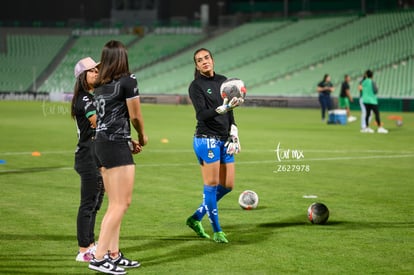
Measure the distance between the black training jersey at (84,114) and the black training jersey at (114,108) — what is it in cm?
51

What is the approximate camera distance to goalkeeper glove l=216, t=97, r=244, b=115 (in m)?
9.80

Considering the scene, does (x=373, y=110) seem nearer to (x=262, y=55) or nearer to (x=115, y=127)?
(x=115, y=127)

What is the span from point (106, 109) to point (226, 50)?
60490 millimetres

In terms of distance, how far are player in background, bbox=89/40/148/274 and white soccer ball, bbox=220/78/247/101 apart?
5.82 feet

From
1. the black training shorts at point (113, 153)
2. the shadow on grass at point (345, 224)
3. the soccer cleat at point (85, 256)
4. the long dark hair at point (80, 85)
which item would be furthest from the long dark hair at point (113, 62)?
the shadow on grass at point (345, 224)

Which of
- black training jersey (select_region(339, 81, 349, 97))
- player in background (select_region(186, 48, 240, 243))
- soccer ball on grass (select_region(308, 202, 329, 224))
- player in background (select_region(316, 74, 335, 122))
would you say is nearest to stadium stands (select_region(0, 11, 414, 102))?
black training jersey (select_region(339, 81, 349, 97))

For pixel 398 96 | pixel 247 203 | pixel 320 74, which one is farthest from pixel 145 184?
pixel 320 74

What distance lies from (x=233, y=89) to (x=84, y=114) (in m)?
1.88

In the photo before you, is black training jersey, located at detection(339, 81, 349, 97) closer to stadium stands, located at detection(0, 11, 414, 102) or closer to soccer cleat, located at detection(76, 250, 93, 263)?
stadium stands, located at detection(0, 11, 414, 102)

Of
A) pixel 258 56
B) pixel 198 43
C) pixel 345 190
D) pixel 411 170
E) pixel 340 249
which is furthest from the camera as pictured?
pixel 198 43

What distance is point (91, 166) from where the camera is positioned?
9219mm

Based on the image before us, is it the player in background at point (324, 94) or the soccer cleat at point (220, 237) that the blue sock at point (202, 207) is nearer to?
the soccer cleat at point (220, 237)

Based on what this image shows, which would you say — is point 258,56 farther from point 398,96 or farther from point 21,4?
point 21,4

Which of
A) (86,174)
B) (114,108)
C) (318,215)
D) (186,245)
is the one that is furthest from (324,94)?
(114,108)
